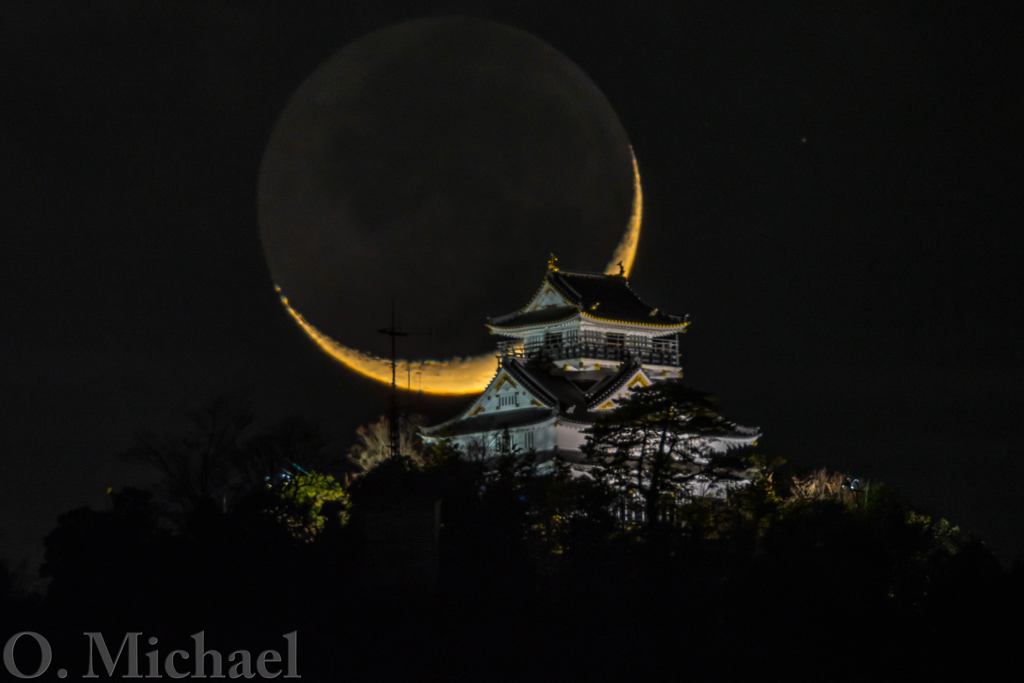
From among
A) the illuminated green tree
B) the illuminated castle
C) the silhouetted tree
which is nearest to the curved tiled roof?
the illuminated castle

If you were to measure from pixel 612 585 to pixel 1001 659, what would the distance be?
377 inches

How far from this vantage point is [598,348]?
7406 centimetres

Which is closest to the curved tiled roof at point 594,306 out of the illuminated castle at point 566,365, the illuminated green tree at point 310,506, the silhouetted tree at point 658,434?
the illuminated castle at point 566,365

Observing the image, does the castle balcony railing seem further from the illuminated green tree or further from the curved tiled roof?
the illuminated green tree

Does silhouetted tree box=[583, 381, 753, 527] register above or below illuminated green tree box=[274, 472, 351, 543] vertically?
above

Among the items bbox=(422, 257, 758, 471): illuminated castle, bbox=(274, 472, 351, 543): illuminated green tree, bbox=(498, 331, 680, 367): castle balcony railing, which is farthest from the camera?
bbox=(498, 331, 680, 367): castle balcony railing

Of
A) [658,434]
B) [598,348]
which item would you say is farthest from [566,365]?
[658,434]

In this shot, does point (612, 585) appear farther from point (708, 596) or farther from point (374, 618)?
point (374, 618)

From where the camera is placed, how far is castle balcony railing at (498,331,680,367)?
243 ft

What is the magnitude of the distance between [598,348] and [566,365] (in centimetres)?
122

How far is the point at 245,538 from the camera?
56844 millimetres

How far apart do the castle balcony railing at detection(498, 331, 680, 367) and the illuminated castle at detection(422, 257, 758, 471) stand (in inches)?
1.3

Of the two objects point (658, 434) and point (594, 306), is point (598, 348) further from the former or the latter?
point (658, 434)

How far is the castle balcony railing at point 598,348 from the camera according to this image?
74000 mm
